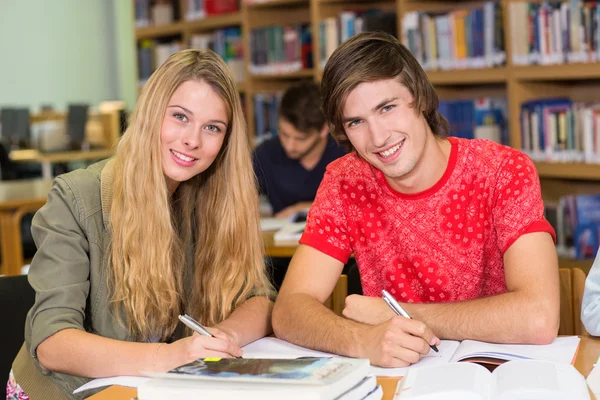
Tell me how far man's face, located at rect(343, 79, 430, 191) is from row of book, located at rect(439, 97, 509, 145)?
2.55 meters

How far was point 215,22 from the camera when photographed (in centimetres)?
595

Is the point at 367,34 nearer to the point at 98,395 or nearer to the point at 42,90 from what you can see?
the point at 98,395

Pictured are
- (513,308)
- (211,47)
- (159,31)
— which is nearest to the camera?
(513,308)

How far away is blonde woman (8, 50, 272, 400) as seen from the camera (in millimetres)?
1688

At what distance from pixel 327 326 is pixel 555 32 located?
2.78 metres

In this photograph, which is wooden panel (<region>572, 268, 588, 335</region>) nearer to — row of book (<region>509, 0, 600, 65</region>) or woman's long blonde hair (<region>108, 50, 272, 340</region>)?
woman's long blonde hair (<region>108, 50, 272, 340</region>)

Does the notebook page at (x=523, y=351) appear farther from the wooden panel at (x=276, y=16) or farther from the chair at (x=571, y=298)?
the wooden panel at (x=276, y=16)

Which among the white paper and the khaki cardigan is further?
the khaki cardigan

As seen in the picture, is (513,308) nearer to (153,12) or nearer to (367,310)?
(367,310)

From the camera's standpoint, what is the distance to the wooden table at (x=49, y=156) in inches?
396

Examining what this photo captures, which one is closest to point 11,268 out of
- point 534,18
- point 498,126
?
point 498,126

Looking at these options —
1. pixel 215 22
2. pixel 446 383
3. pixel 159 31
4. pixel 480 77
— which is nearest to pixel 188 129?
pixel 446 383

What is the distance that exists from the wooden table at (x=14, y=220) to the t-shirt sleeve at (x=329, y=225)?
2908 mm

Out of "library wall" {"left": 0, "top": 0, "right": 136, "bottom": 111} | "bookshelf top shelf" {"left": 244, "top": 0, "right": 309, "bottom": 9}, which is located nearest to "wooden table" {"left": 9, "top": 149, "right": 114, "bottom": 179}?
"library wall" {"left": 0, "top": 0, "right": 136, "bottom": 111}
